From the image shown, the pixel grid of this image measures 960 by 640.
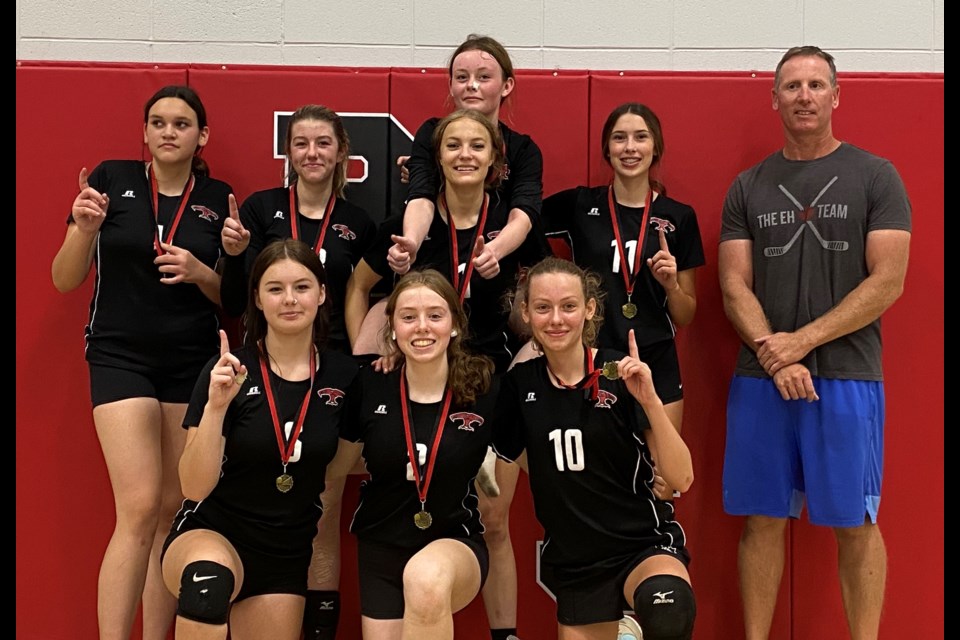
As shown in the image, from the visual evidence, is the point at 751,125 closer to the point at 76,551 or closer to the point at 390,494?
the point at 390,494

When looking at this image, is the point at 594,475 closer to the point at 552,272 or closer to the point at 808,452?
the point at 552,272

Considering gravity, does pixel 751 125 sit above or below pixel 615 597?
above

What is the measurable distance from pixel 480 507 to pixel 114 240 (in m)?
1.76

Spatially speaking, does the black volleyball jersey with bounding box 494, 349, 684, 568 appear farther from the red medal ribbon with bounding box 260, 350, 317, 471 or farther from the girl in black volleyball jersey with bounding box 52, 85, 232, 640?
the girl in black volleyball jersey with bounding box 52, 85, 232, 640

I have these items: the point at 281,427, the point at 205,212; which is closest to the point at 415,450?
the point at 281,427

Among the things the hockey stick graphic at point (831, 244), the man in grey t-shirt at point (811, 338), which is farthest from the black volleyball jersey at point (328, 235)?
the hockey stick graphic at point (831, 244)

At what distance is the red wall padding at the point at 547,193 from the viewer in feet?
13.1

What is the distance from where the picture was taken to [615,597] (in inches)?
117

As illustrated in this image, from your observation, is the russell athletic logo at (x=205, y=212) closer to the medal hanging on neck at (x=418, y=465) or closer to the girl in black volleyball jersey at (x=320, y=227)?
the girl in black volleyball jersey at (x=320, y=227)

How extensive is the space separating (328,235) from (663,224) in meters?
1.34

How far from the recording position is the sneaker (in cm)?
347

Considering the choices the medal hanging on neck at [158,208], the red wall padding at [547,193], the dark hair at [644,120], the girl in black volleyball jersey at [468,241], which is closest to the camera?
the girl in black volleyball jersey at [468,241]

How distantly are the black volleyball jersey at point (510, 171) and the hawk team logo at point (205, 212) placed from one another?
815 mm
